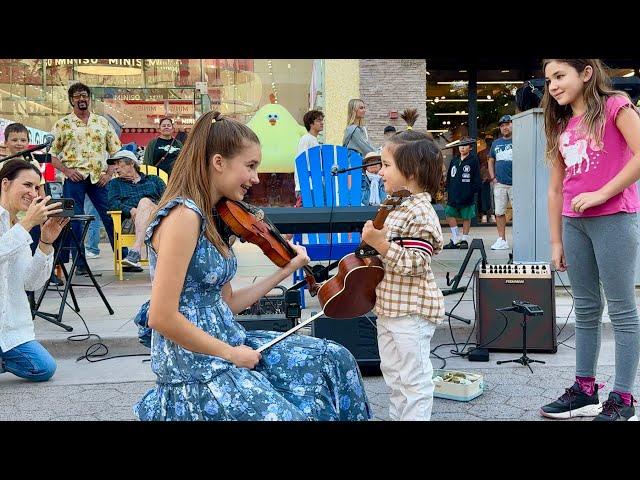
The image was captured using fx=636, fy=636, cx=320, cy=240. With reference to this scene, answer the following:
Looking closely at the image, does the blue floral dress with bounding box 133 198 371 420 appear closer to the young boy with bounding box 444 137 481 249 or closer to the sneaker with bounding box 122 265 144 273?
the sneaker with bounding box 122 265 144 273

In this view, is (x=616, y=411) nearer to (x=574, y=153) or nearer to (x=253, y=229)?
(x=574, y=153)

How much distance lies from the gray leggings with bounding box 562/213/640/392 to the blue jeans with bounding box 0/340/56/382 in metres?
3.34

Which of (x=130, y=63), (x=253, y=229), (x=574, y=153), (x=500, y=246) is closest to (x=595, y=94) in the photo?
(x=574, y=153)

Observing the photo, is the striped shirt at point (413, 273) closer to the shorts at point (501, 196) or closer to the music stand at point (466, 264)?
the music stand at point (466, 264)

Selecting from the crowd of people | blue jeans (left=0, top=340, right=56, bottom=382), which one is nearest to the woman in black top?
the crowd of people

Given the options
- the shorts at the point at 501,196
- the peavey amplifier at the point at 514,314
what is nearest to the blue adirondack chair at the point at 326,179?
the peavey amplifier at the point at 514,314

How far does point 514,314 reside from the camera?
4.58 meters

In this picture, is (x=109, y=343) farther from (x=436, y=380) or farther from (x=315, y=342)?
(x=315, y=342)

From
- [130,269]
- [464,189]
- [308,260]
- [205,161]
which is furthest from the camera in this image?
[464,189]

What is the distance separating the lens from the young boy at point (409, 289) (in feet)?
9.59

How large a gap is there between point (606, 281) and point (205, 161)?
2043 millimetres

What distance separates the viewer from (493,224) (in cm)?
1391
